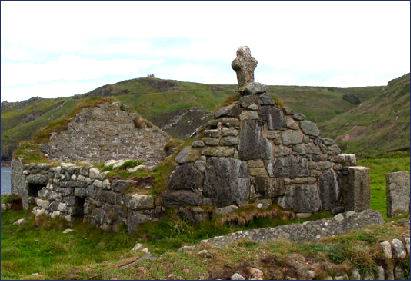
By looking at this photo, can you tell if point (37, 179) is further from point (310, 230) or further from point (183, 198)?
point (310, 230)

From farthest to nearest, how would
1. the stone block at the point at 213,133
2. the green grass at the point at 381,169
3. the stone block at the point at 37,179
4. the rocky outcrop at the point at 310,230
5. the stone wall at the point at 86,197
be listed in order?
the green grass at the point at 381,169 < the stone block at the point at 37,179 < the stone block at the point at 213,133 < the stone wall at the point at 86,197 < the rocky outcrop at the point at 310,230

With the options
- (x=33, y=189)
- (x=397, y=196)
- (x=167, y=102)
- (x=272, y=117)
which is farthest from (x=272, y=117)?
(x=167, y=102)

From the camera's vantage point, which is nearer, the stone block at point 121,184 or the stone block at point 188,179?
the stone block at point 188,179

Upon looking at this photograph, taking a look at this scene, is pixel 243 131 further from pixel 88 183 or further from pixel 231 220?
pixel 88 183

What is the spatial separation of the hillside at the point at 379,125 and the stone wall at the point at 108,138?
101 ft

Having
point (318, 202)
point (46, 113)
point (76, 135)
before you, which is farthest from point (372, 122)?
point (46, 113)

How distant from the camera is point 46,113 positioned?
148 m

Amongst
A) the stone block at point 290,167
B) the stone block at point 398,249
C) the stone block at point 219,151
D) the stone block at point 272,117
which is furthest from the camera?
the stone block at point 272,117

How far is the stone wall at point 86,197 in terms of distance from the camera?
42.8ft

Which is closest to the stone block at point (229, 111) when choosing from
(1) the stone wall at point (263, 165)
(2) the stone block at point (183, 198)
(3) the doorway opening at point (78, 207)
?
(1) the stone wall at point (263, 165)

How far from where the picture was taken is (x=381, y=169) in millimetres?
31359

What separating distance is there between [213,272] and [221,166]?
184 inches

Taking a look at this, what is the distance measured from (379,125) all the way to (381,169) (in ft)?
142

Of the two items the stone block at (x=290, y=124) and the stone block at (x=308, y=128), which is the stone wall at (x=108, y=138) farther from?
the stone block at (x=308, y=128)
